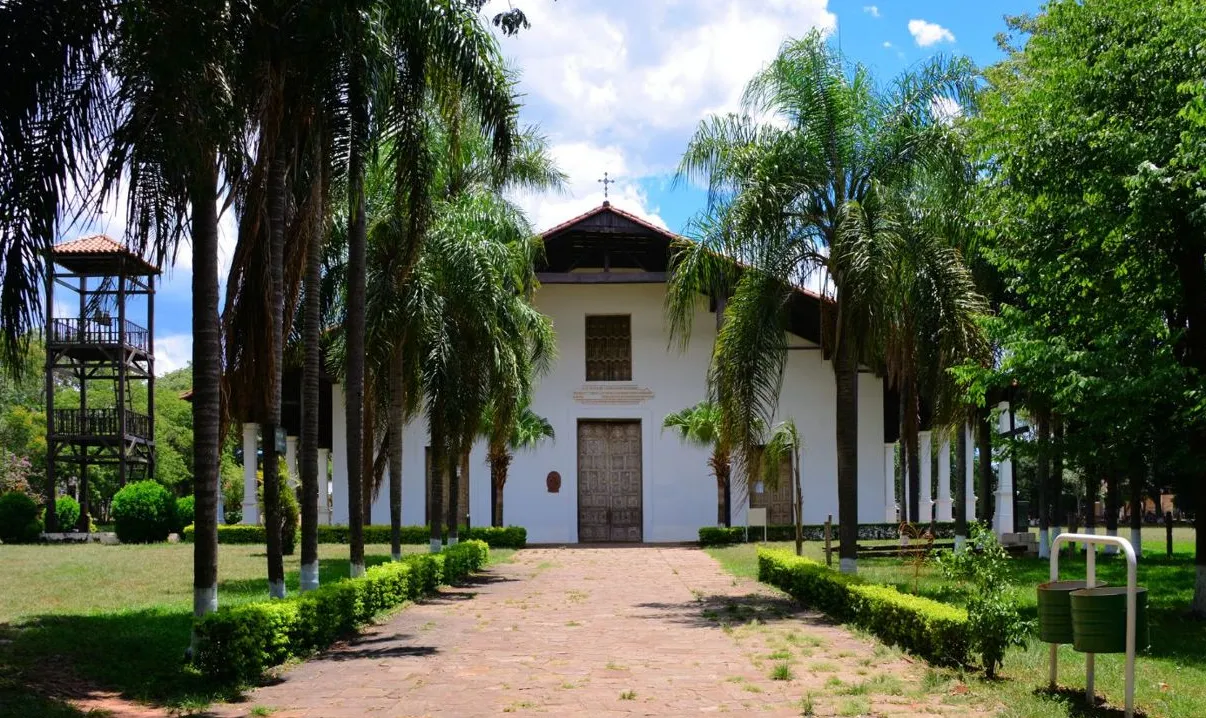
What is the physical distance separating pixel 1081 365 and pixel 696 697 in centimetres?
601

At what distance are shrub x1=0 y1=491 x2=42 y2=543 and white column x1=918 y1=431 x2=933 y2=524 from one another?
21.5m

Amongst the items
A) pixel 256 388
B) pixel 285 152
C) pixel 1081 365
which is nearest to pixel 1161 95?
pixel 1081 365

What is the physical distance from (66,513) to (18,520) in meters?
2.19

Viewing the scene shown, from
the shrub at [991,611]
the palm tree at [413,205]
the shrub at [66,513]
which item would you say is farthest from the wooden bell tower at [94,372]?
the shrub at [991,611]

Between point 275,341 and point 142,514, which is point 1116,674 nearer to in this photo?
point 275,341

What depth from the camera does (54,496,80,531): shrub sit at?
1147 inches

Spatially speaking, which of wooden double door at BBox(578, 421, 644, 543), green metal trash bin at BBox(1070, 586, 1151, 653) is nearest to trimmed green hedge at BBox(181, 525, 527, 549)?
wooden double door at BBox(578, 421, 644, 543)

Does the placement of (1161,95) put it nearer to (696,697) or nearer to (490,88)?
(490,88)

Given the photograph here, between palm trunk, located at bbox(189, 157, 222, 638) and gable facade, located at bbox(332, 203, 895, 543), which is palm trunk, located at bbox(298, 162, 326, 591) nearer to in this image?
palm trunk, located at bbox(189, 157, 222, 638)

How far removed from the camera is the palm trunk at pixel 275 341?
1049 centimetres

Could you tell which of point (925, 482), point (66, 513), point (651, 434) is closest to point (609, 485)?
point (651, 434)

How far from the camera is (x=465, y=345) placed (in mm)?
18266

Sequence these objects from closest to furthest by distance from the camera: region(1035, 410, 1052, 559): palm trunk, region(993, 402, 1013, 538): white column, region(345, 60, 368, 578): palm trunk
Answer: region(345, 60, 368, 578): palm trunk, region(1035, 410, 1052, 559): palm trunk, region(993, 402, 1013, 538): white column

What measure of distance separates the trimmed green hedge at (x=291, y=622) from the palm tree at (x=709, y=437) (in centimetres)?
1365
